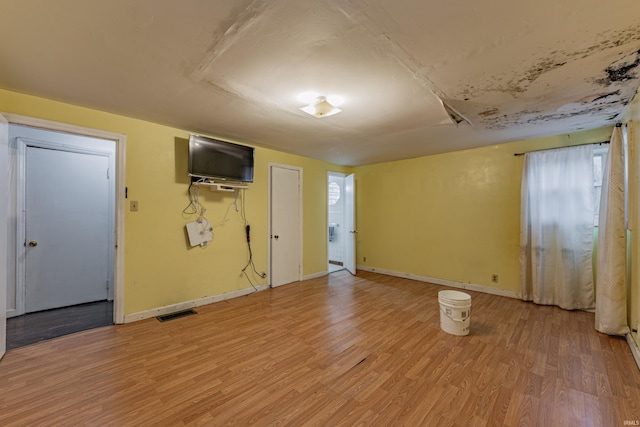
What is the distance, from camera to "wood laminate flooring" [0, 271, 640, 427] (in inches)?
65.9

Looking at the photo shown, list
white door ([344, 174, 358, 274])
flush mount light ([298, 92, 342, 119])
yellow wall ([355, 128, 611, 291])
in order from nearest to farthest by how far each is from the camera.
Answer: flush mount light ([298, 92, 342, 119]), yellow wall ([355, 128, 611, 291]), white door ([344, 174, 358, 274])

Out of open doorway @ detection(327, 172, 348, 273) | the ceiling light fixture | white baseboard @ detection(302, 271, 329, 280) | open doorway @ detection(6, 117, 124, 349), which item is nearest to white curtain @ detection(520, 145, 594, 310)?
the ceiling light fixture

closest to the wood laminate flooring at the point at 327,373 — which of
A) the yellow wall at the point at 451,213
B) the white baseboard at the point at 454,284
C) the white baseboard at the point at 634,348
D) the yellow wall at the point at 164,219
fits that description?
the white baseboard at the point at 634,348

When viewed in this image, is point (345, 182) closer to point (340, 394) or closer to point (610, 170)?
point (610, 170)

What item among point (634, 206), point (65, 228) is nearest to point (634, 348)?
point (634, 206)

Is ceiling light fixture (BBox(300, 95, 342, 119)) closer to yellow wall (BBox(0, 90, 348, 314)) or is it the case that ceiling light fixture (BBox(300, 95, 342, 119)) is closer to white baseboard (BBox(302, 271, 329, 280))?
yellow wall (BBox(0, 90, 348, 314))

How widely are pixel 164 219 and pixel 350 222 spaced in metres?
3.45

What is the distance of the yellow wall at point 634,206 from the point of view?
7.44ft

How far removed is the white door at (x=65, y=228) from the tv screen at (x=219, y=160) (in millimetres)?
1704

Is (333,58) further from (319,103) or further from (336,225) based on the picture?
(336,225)

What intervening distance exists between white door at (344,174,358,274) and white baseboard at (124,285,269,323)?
2093 millimetres

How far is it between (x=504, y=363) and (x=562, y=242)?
2.29 m

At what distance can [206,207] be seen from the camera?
12.3 feet

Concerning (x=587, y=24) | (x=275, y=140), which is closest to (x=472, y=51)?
(x=587, y=24)
